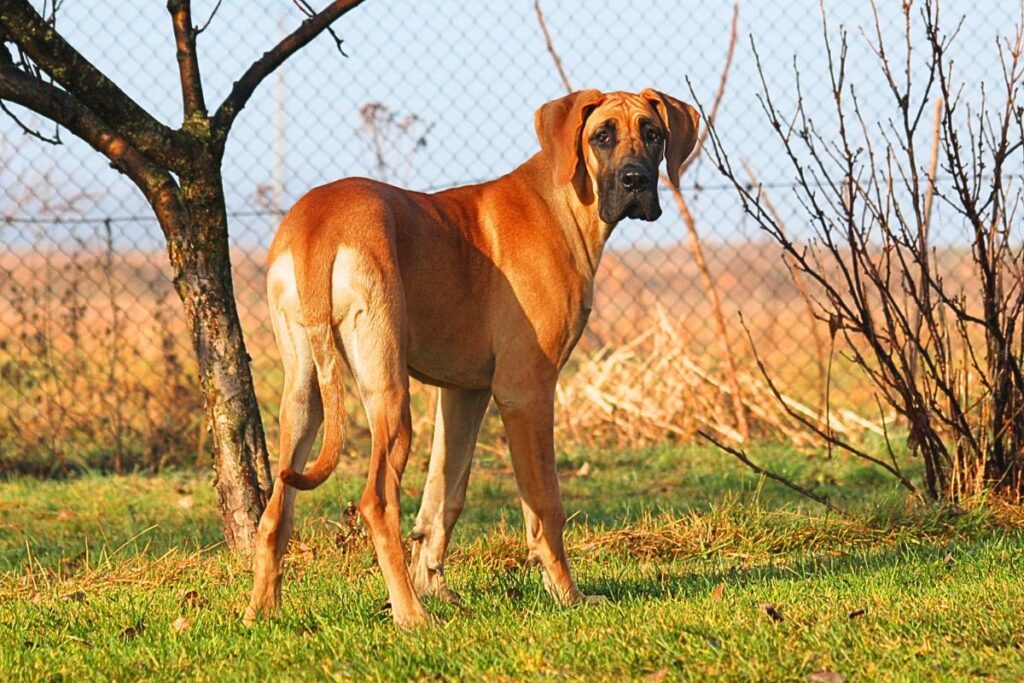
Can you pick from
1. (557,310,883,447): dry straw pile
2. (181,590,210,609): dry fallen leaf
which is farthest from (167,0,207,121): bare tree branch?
(557,310,883,447): dry straw pile

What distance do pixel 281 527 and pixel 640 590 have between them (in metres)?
1.36

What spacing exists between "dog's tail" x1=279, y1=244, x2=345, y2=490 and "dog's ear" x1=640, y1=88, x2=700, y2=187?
1.62 metres

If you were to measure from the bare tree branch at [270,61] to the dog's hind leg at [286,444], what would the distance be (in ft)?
5.57

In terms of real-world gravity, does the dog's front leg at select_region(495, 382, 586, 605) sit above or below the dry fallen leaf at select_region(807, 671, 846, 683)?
above

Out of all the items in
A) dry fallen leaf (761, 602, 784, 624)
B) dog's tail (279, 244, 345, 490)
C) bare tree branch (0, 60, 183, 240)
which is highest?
bare tree branch (0, 60, 183, 240)

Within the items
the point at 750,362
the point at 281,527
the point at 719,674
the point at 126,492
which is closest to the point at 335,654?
the point at 281,527

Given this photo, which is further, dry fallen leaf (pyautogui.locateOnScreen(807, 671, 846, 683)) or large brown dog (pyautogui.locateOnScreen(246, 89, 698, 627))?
large brown dog (pyautogui.locateOnScreen(246, 89, 698, 627))

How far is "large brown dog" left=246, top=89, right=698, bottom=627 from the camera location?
420 cm

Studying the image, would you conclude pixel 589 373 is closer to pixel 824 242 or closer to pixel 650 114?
pixel 824 242

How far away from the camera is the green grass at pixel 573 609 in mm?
3748

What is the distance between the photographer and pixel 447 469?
5113 mm

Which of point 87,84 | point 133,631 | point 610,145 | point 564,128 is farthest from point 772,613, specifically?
point 87,84

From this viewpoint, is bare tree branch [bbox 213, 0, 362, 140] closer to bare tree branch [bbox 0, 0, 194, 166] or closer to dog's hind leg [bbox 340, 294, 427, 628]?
bare tree branch [bbox 0, 0, 194, 166]

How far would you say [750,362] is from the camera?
11062 mm
